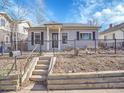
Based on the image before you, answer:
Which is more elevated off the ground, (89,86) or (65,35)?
(65,35)

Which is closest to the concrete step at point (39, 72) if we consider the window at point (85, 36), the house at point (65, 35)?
the house at point (65, 35)

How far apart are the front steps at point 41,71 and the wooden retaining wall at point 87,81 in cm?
96

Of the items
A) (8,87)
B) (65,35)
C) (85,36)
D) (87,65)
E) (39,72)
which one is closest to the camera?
(8,87)

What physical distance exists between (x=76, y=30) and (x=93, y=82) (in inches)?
531

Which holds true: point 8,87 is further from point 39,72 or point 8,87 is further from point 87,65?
point 87,65

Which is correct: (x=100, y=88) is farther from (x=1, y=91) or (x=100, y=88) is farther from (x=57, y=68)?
(x=1, y=91)

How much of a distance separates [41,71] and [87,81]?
244cm

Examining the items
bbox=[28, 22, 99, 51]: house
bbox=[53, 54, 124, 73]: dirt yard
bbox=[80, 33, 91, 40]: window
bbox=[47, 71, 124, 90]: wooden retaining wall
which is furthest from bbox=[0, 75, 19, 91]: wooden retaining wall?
bbox=[80, 33, 91, 40]: window

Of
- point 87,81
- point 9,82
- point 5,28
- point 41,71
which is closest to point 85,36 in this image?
point 41,71

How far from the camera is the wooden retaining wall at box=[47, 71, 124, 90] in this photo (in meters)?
6.91

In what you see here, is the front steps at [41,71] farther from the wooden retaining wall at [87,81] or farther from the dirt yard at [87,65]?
the wooden retaining wall at [87,81]

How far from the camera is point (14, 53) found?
8078 mm

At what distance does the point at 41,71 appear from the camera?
835cm

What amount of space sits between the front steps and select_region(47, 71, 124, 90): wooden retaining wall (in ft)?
3.16
